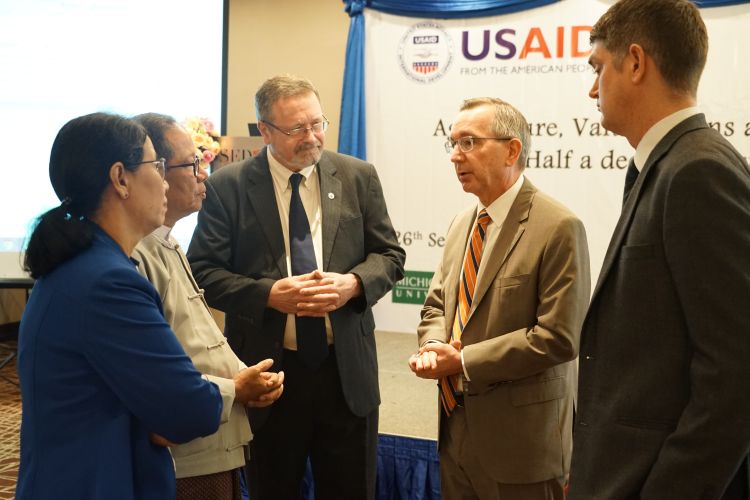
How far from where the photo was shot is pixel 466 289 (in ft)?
6.64

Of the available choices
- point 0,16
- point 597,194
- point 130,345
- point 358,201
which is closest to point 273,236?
point 358,201

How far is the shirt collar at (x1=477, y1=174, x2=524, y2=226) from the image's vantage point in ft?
6.59

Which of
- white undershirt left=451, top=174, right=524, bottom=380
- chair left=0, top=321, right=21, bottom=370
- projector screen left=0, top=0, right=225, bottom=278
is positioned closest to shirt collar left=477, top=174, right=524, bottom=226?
white undershirt left=451, top=174, right=524, bottom=380

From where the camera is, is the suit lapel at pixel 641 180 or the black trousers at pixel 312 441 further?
the black trousers at pixel 312 441

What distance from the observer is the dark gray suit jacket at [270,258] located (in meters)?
2.19

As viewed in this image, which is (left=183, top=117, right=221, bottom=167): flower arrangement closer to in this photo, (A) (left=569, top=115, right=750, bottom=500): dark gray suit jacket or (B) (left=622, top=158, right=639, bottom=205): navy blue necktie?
(B) (left=622, top=158, right=639, bottom=205): navy blue necktie

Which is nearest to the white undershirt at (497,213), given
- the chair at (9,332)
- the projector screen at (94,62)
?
the projector screen at (94,62)

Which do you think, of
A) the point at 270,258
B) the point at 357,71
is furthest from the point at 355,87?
the point at 270,258

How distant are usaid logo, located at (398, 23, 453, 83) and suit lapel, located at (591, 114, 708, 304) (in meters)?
2.84

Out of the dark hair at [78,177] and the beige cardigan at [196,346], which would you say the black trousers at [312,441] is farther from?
the dark hair at [78,177]

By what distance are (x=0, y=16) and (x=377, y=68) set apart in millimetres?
2511

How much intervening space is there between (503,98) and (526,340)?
2.33m

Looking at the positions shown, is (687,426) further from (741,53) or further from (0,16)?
(0,16)

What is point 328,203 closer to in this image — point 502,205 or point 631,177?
point 502,205
